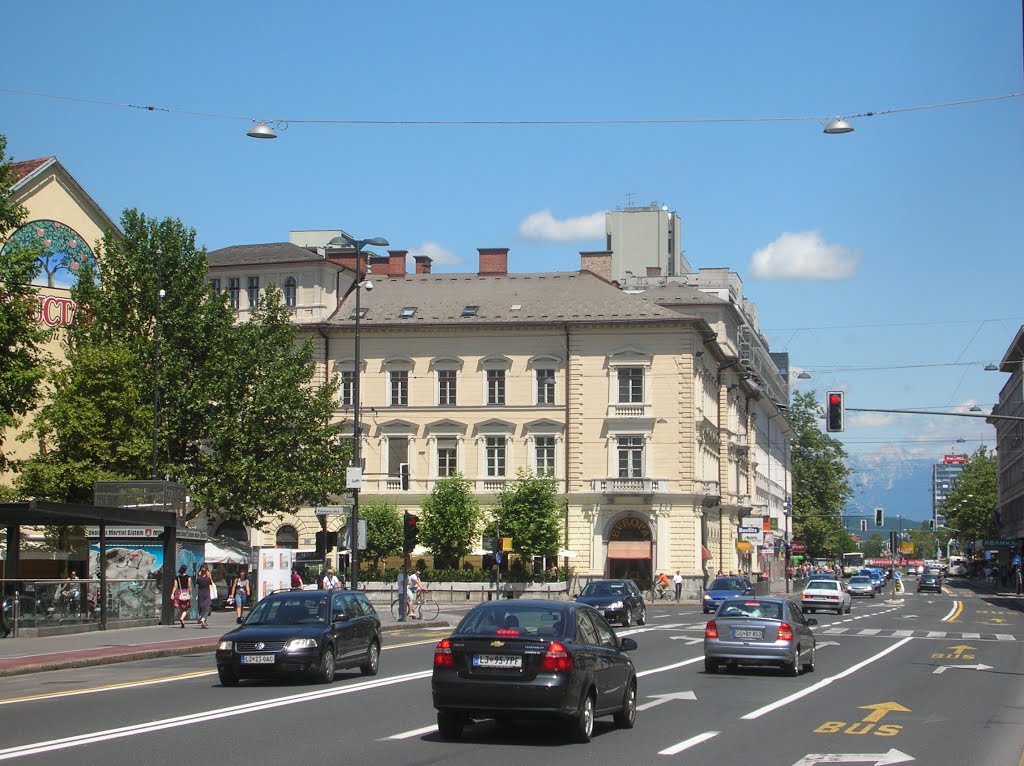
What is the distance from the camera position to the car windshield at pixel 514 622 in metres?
14.6

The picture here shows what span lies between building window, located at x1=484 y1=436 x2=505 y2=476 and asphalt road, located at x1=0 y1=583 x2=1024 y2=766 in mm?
48981

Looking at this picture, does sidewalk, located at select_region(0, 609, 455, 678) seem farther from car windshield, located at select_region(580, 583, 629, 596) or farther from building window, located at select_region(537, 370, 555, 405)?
building window, located at select_region(537, 370, 555, 405)

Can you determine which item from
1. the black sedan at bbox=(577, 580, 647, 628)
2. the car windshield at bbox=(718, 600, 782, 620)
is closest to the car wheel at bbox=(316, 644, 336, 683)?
the car windshield at bbox=(718, 600, 782, 620)

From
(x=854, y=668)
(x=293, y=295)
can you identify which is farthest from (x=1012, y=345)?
(x=854, y=668)

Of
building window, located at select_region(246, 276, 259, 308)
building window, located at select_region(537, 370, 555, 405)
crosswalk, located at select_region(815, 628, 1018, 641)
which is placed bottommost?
crosswalk, located at select_region(815, 628, 1018, 641)

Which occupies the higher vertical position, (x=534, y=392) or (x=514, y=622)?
→ (x=534, y=392)

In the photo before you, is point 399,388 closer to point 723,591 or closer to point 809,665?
point 723,591

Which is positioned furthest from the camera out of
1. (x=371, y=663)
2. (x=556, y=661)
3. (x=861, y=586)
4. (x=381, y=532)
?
(x=861, y=586)

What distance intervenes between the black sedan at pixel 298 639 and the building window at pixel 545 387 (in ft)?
178

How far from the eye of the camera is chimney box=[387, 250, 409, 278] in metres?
86.1

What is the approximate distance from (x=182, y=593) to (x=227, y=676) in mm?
18380

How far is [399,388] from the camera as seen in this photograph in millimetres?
79250

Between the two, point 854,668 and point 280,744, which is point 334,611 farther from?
point 854,668

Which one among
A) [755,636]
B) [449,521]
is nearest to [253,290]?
[449,521]
